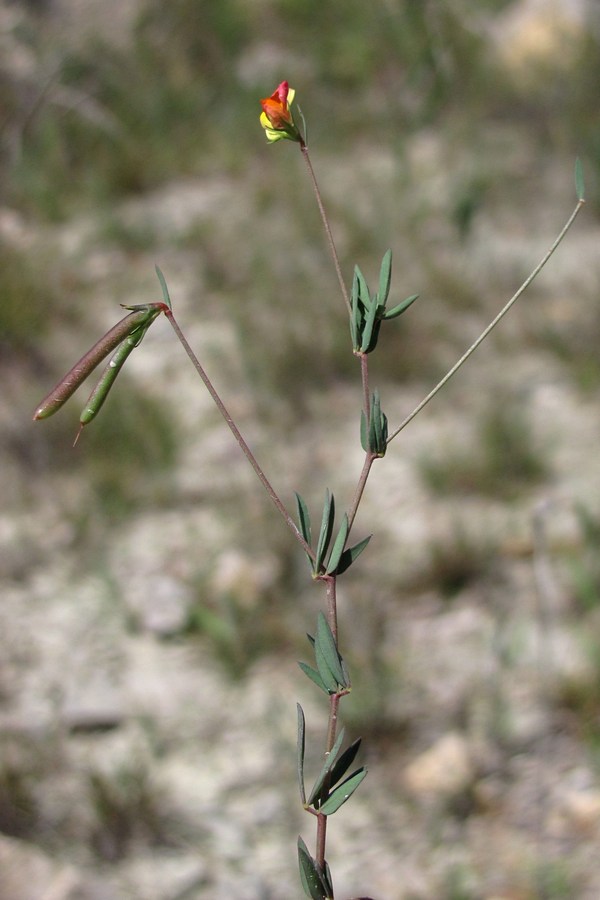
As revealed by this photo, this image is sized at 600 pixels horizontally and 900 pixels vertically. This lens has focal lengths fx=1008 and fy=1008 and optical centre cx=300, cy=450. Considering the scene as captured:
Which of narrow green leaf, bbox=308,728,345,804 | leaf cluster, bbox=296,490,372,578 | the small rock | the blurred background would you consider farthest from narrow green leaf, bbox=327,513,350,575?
the small rock

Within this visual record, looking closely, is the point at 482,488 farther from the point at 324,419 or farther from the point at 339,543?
the point at 339,543

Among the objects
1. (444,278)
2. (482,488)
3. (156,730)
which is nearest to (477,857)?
(156,730)

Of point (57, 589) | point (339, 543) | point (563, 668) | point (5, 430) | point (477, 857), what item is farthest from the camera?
point (5, 430)

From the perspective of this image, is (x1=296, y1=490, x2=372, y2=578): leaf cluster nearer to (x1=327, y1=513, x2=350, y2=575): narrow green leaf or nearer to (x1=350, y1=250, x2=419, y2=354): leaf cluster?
(x1=327, y1=513, x2=350, y2=575): narrow green leaf

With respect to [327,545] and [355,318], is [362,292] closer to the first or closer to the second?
[355,318]

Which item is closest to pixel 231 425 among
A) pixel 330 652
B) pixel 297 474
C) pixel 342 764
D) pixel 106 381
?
pixel 106 381

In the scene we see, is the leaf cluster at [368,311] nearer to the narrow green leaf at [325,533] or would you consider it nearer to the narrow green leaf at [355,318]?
the narrow green leaf at [355,318]
